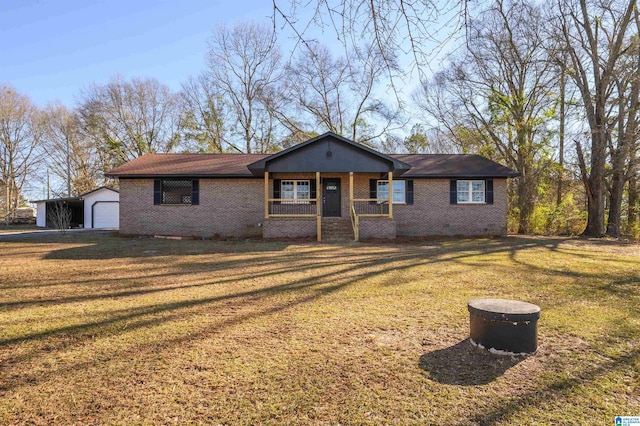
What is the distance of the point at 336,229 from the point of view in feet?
49.8

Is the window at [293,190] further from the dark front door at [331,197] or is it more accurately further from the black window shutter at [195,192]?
the black window shutter at [195,192]

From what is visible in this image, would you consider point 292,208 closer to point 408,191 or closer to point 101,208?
point 408,191

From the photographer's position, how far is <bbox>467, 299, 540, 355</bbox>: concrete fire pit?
325 cm

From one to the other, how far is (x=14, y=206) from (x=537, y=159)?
46911 mm

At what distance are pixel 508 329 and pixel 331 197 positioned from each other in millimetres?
14024

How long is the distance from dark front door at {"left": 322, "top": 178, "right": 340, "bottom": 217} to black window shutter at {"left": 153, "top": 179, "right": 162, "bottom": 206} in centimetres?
789

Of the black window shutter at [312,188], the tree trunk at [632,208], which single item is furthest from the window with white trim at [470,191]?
the tree trunk at [632,208]

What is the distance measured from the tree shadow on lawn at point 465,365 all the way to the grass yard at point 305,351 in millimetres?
18

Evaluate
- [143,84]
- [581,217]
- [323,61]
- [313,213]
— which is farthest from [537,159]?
[143,84]

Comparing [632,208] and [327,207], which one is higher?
[327,207]

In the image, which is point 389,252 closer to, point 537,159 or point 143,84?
point 537,159

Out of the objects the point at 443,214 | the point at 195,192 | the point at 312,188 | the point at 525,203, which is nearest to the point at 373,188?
the point at 312,188

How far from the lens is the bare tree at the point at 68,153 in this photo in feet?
111

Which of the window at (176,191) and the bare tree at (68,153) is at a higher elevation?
the bare tree at (68,153)
